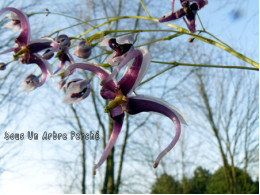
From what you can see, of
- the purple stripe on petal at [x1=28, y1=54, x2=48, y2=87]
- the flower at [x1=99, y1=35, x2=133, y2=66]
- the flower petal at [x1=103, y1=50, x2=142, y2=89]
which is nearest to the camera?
the flower petal at [x1=103, y1=50, x2=142, y2=89]

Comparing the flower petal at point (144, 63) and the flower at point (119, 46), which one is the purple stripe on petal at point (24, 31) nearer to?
the flower at point (119, 46)

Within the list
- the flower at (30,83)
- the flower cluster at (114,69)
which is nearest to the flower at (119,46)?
the flower cluster at (114,69)

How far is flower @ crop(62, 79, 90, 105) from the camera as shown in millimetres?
502

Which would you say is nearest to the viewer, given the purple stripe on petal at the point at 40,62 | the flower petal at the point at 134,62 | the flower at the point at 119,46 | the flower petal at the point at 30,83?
the flower petal at the point at 134,62

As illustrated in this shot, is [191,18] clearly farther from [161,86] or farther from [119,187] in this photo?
[119,187]

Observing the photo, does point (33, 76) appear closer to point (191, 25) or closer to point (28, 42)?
point (28, 42)

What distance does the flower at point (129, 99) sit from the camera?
1.21 ft

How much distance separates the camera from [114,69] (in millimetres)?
353

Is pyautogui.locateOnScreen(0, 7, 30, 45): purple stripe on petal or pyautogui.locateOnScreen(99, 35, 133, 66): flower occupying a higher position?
pyautogui.locateOnScreen(0, 7, 30, 45): purple stripe on petal

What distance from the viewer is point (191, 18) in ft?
1.64

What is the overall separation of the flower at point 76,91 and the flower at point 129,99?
0.36ft

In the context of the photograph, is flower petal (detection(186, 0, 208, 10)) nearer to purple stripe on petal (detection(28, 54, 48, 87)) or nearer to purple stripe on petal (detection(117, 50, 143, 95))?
purple stripe on petal (detection(117, 50, 143, 95))

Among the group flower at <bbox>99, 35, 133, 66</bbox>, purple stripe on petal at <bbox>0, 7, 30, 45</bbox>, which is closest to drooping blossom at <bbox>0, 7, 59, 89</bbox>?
purple stripe on petal at <bbox>0, 7, 30, 45</bbox>

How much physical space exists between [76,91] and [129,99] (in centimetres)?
14
